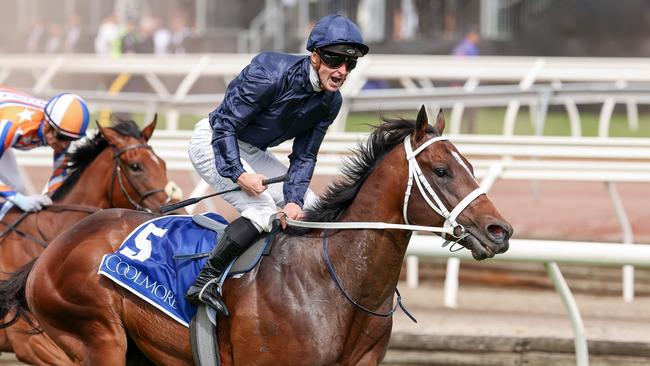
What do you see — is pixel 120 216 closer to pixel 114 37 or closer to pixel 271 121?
pixel 271 121

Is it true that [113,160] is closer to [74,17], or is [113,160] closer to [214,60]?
[214,60]

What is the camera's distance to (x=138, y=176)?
596 cm

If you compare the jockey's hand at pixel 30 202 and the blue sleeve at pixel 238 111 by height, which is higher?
the blue sleeve at pixel 238 111

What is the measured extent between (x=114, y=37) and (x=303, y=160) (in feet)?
42.2

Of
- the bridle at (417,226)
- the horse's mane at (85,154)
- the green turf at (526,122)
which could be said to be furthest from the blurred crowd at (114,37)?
the bridle at (417,226)

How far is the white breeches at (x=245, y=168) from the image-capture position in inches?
173

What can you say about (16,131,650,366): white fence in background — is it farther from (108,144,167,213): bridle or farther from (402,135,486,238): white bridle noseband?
(402,135,486,238): white bridle noseband

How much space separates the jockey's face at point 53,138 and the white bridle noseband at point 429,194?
8.64 ft

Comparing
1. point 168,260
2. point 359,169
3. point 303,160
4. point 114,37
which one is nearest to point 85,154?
point 168,260

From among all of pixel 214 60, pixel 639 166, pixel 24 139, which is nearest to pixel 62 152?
pixel 24 139

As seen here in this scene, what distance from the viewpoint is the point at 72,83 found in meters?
16.7

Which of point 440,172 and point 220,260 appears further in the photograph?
A: point 220,260

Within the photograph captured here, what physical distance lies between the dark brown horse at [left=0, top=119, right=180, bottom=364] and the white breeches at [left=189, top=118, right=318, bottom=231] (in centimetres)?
129

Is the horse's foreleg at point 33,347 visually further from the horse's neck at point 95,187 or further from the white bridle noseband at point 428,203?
the white bridle noseband at point 428,203
